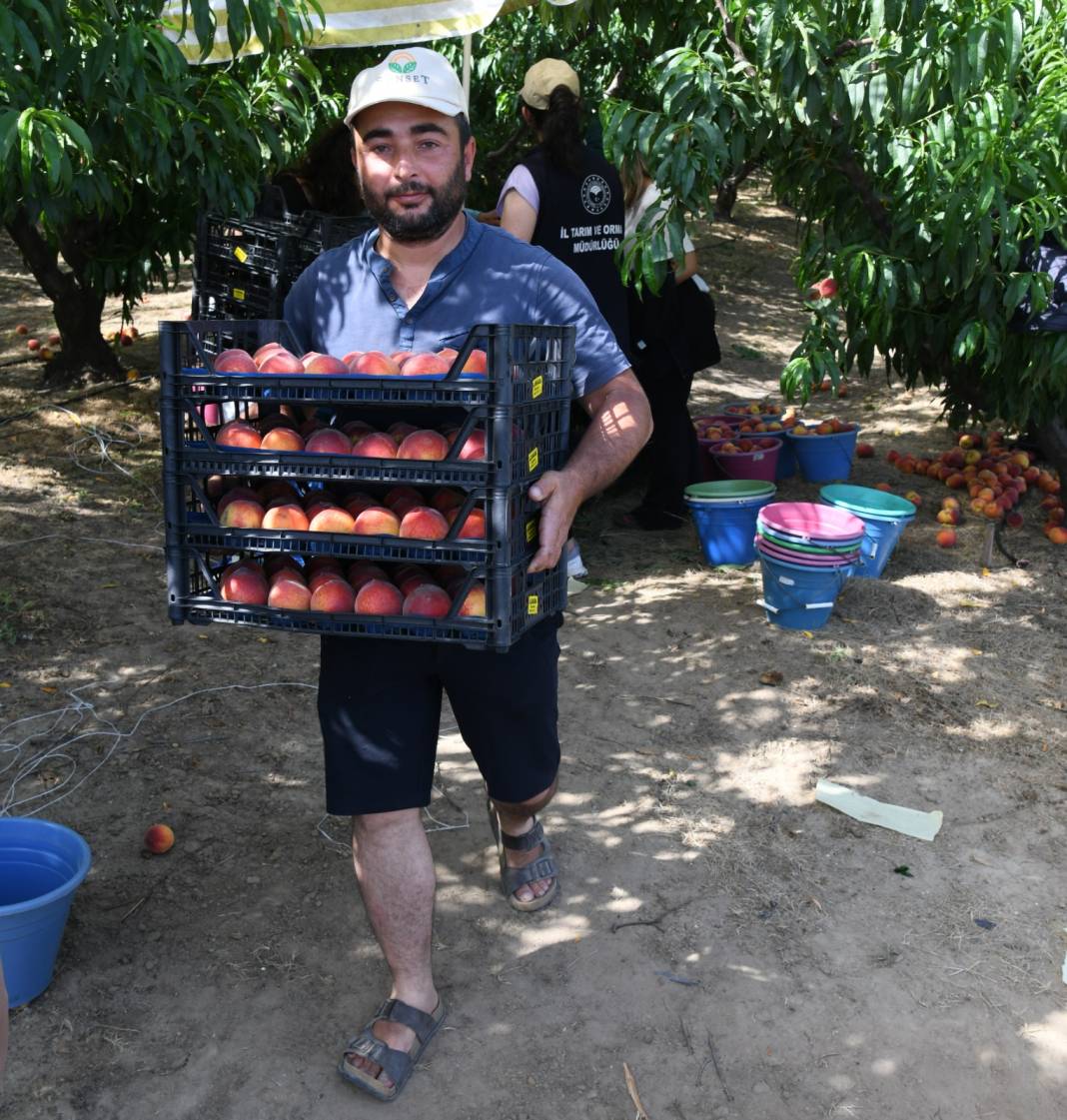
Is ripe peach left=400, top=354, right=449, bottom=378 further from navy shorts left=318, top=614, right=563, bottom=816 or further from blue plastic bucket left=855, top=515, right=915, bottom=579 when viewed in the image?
blue plastic bucket left=855, top=515, right=915, bottom=579

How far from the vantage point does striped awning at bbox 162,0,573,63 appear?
491 cm

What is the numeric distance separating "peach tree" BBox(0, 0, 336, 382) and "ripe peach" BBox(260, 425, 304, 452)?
1724mm

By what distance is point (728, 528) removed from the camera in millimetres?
5727

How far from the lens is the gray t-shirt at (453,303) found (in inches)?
99.9

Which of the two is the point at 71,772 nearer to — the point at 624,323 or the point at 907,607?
the point at 624,323

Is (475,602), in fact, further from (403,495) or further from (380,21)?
(380,21)

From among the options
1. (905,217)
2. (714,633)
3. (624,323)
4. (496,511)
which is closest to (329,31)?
(624,323)

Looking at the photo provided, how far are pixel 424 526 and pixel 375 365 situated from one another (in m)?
0.33

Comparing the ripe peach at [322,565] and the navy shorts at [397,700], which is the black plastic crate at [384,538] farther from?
the navy shorts at [397,700]

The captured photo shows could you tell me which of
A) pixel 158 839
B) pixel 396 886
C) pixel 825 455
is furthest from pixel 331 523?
pixel 825 455

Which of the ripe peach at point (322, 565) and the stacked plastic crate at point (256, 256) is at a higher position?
the stacked plastic crate at point (256, 256)

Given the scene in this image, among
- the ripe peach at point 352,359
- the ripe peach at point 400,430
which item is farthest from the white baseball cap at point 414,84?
the ripe peach at point 400,430

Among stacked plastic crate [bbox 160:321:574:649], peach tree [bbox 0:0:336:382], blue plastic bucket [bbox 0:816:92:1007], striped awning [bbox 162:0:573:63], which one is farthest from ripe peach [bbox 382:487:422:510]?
striped awning [bbox 162:0:573:63]

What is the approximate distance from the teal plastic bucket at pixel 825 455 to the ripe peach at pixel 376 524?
16.1 ft
